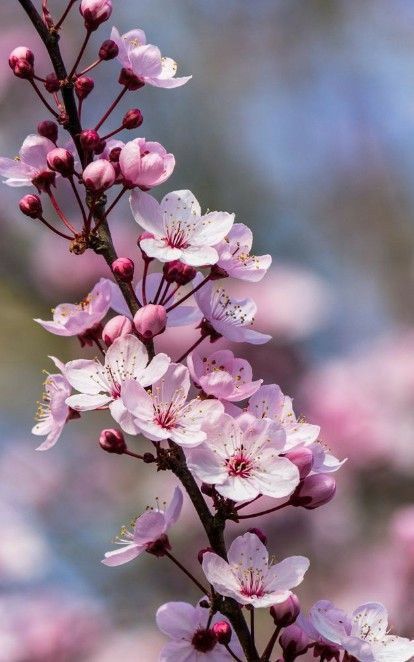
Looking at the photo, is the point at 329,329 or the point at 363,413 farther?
the point at 329,329

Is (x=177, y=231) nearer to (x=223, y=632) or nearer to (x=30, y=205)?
(x=30, y=205)

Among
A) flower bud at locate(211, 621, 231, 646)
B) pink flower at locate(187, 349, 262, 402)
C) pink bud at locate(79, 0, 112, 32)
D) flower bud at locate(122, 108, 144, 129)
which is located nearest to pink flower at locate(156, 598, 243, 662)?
flower bud at locate(211, 621, 231, 646)

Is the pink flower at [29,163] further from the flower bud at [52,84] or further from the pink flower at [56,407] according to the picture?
the pink flower at [56,407]

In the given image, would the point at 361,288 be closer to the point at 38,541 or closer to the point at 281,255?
the point at 281,255

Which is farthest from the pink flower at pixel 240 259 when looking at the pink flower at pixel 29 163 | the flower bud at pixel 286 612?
the flower bud at pixel 286 612

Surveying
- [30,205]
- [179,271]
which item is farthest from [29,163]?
[179,271]

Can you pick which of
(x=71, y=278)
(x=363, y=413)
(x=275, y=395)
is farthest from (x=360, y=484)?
(x=275, y=395)
